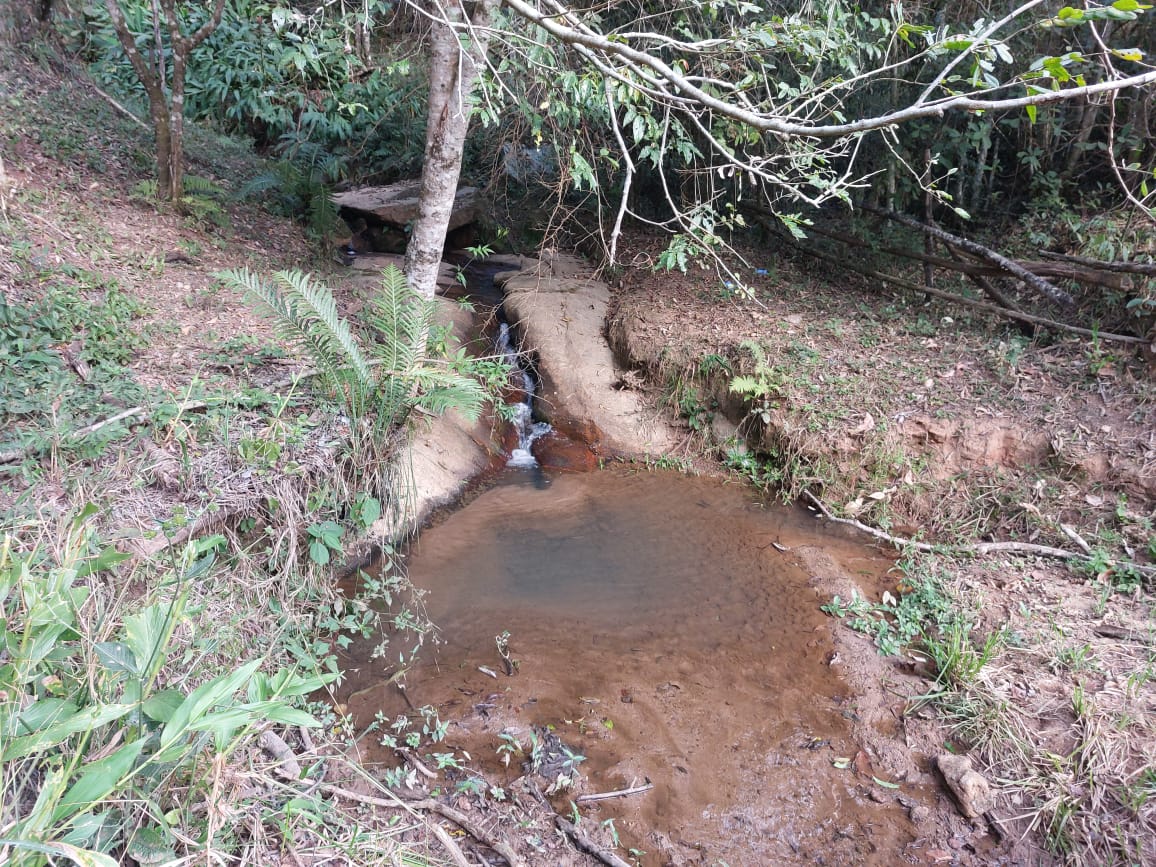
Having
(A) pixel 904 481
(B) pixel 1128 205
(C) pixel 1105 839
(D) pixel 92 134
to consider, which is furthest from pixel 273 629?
(B) pixel 1128 205

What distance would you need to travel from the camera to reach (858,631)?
401 cm

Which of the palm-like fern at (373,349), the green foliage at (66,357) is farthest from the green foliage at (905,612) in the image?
the green foliage at (66,357)

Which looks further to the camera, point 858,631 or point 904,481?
point 904,481

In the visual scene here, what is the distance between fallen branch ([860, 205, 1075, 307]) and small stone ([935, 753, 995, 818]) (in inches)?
178

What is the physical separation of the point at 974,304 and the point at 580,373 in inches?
149

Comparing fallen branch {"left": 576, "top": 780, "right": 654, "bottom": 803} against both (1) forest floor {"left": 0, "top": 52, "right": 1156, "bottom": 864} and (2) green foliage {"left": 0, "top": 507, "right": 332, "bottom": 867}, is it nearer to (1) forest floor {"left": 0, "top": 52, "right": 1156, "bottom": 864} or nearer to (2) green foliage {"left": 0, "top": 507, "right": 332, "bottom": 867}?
(1) forest floor {"left": 0, "top": 52, "right": 1156, "bottom": 864}

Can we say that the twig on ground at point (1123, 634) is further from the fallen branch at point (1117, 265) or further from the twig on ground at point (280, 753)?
the twig on ground at point (280, 753)

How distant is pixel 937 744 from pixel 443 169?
465 cm

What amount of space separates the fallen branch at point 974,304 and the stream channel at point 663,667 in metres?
2.77

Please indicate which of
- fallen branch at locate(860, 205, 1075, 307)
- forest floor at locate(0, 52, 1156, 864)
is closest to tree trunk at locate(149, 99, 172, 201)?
forest floor at locate(0, 52, 1156, 864)

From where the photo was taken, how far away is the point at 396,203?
8312 mm

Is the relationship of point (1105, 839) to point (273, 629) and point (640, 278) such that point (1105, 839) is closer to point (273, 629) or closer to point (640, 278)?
point (273, 629)

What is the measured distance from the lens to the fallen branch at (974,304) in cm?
537

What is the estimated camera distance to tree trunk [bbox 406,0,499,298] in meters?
4.54
